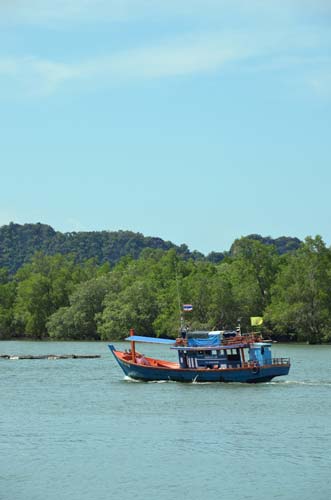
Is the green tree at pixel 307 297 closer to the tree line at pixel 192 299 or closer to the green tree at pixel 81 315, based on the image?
the tree line at pixel 192 299

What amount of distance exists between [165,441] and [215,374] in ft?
83.9

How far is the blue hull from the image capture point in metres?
74.6

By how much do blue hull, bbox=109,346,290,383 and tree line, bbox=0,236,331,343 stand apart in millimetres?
70602

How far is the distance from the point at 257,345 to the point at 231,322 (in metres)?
81.9

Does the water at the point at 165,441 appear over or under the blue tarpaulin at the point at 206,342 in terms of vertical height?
under

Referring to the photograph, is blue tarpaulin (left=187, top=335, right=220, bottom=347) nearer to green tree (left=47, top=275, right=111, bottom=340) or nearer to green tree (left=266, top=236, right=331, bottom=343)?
green tree (left=266, top=236, right=331, bottom=343)

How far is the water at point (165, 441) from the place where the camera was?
129 ft

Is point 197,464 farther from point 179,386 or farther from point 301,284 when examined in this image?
point 301,284

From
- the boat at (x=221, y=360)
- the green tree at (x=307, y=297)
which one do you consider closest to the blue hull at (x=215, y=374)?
the boat at (x=221, y=360)

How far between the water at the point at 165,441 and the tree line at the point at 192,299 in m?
69.4

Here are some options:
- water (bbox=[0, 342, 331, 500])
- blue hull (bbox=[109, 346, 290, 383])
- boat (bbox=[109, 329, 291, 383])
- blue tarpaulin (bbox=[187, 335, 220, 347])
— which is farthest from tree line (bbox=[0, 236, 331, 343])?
blue tarpaulin (bbox=[187, 335, 220, 347])

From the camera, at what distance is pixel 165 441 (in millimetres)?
49562

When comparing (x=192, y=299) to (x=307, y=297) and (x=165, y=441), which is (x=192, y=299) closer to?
(x=307, y=297)

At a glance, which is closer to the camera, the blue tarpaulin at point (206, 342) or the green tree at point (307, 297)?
the blue tarpaulin at point (206, 342)
